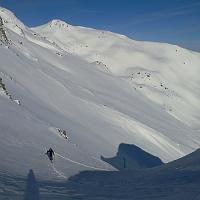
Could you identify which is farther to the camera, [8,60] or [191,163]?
[8,60]

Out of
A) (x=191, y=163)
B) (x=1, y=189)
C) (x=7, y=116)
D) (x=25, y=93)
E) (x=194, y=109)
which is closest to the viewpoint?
(x=1, y=189)

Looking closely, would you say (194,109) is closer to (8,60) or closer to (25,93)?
(8,60)

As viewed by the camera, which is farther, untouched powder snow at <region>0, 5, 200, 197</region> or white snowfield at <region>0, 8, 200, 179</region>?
white snowfield at <region>0, 8, 200, 179</region>

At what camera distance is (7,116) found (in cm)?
3064

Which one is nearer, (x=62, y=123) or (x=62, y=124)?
(x=62, y=124)

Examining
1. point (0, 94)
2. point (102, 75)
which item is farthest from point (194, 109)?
point (0, 94)

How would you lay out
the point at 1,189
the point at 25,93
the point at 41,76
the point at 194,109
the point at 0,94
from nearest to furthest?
the point at 1,189
the point at 0,94
the point at 25,93
the point at 41,76
the point at 194,109

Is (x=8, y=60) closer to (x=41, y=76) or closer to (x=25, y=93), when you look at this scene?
(x=41, y=76)

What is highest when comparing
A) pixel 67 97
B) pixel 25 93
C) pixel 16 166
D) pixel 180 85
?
pixel 180 85

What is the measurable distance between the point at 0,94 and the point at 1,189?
21774 mm

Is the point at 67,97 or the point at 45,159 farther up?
the point at 67,97

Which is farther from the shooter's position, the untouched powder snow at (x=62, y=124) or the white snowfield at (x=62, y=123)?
the white snowfield at (x=62, y=123)

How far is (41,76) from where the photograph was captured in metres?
65.6

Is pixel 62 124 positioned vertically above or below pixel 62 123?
below
